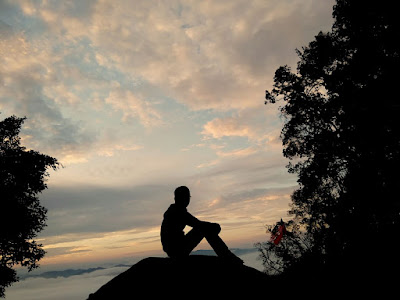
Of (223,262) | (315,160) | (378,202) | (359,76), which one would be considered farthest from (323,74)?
(223,262)

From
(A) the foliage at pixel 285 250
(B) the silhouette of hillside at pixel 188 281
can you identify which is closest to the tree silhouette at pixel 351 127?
(A) the foliage at pixel 285 250

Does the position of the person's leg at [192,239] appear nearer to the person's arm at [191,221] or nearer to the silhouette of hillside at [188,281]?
the person's arm at [191,221]

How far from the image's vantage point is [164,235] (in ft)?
22.2

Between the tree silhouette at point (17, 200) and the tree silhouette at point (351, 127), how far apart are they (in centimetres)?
1801

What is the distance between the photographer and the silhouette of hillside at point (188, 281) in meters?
6.26

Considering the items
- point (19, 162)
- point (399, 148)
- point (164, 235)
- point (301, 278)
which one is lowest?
point (301, 278)

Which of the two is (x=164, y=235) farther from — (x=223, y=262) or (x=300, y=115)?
(x=300, y=115)

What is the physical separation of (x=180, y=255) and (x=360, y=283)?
519cm

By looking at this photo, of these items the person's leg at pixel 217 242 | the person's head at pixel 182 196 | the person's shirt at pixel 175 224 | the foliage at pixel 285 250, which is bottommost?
the foliage at pixel 285 250

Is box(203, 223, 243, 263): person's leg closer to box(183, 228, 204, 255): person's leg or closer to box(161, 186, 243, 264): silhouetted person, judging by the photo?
box(161, 186, 243, 264): silhouetted person

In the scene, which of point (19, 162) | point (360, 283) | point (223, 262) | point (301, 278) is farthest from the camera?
point (19, 162)

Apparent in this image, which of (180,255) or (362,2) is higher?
(362,2)

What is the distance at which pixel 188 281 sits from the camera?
6.50 m

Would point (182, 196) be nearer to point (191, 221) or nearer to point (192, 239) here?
point (191, 221)
